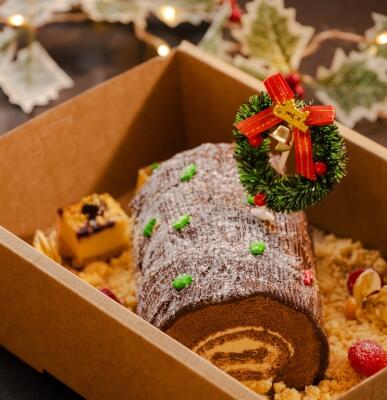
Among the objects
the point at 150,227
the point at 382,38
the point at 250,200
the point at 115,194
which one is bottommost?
the point at 115,194

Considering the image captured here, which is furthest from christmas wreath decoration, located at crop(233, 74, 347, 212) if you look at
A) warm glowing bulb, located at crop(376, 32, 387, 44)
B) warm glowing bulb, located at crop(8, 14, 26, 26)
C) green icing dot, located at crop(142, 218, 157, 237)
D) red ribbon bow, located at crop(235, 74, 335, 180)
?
warm glowing bulb, located at crop(8, 14, 26, 26)

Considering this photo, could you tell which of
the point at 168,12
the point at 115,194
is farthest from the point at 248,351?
the point at 168,12

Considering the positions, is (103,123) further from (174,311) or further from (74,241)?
(174,311)

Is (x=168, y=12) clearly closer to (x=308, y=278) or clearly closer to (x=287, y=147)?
(x=287, y=147)

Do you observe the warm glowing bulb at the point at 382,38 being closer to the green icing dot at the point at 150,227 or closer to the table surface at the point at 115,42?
the table surface at the point at 115,42

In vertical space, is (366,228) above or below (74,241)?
above

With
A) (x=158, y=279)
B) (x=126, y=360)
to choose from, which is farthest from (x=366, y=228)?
(x=126, y=360)
